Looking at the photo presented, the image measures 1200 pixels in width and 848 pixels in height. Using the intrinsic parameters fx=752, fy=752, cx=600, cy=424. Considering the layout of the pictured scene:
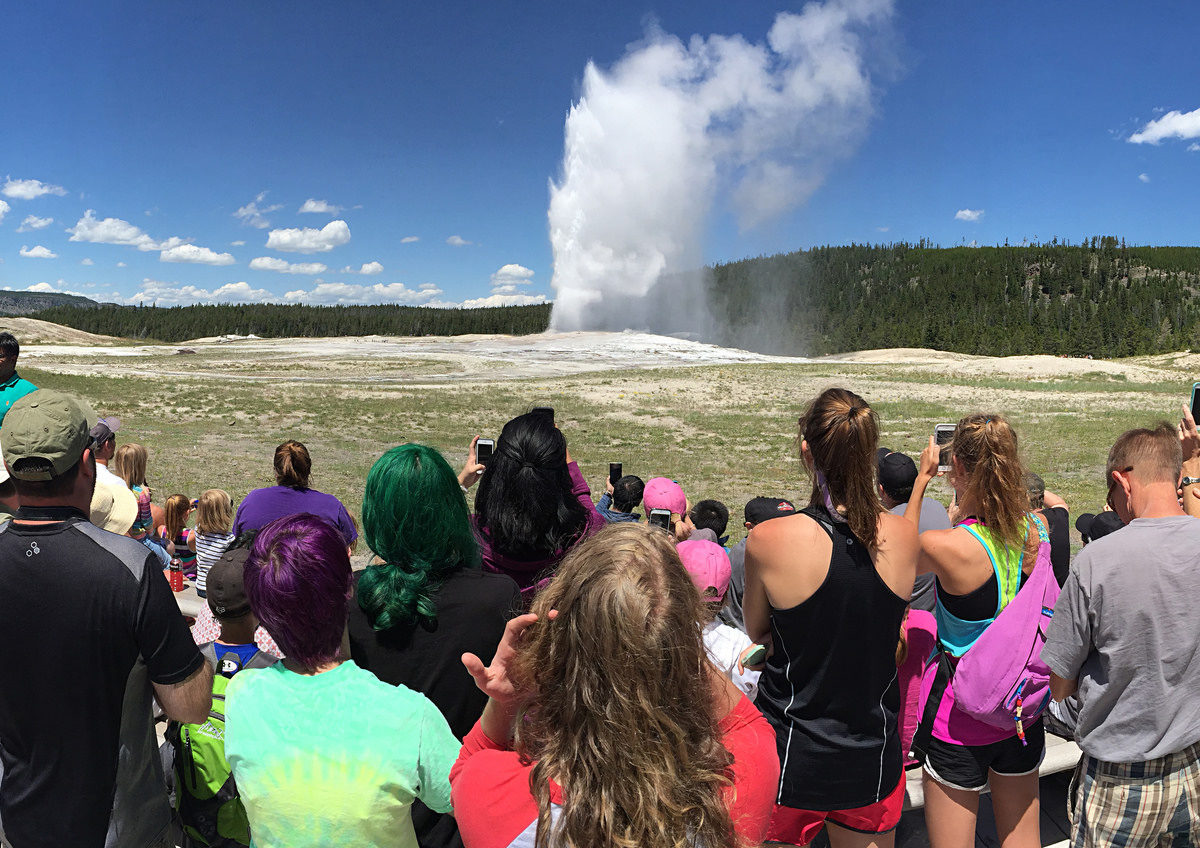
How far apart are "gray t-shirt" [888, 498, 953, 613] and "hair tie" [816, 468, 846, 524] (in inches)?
34.5

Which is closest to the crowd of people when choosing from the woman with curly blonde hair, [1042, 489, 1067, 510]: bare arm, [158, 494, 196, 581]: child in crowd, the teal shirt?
the woman with curly blonde hair

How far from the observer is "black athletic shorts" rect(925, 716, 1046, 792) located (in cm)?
268

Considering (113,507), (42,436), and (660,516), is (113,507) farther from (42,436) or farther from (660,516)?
(660,516)

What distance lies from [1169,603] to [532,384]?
32032mm

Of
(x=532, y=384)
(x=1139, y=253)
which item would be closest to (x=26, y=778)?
(x=532, y=384)

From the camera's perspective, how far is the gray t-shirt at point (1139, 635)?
2.33 m

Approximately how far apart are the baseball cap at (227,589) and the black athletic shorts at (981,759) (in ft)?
8.44

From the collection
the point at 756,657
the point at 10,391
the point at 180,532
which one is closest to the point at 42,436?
the point at 756,657

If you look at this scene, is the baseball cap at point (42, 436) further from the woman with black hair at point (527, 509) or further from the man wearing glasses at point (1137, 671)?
the man wearing glasses at point (1137, 671)

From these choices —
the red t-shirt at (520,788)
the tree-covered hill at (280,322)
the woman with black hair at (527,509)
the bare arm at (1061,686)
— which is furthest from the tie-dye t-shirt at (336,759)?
the tree-covered hill at (280,322)

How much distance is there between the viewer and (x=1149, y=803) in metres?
2.41

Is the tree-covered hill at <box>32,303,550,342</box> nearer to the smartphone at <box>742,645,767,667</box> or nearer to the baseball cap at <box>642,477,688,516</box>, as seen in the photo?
the baseball cap at <box>642,477,688,516</box>

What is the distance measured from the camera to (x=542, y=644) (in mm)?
1457

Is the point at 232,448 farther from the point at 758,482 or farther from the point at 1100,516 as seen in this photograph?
the point at 1100,516
